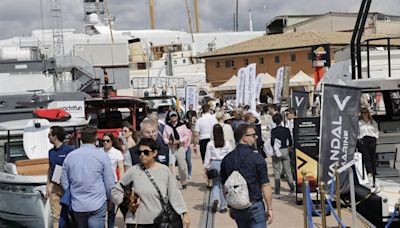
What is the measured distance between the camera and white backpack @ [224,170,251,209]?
6539mm

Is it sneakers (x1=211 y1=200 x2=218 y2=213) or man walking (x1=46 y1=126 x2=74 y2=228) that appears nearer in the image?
man walking (x1=46 y1=126 x2=74 y2=228)

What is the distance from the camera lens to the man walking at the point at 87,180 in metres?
6.98

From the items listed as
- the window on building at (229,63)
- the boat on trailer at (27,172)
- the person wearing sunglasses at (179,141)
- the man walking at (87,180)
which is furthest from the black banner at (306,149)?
the window on building at (229,63)

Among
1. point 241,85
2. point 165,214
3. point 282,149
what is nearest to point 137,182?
point 165,214

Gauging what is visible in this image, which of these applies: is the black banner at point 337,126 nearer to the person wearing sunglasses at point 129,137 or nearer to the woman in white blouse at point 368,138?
the woman in white blouse at point 368,138

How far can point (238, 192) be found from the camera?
21.5ft

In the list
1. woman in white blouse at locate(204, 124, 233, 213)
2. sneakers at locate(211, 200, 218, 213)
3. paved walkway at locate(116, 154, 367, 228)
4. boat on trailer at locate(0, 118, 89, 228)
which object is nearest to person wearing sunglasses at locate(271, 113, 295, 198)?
paved walkway at locate(116, 154, 367, 228)

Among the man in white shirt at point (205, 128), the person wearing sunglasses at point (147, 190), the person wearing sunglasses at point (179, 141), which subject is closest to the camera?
the person wearing sunglasses at point (147, 190)

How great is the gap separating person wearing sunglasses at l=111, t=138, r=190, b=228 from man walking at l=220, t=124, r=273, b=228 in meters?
0.84

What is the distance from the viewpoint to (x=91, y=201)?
705 cm

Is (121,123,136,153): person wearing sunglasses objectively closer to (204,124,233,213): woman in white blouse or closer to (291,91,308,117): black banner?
(204,124,233,213): woman in white blouse

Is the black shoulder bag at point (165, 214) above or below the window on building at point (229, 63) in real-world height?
Answer: below

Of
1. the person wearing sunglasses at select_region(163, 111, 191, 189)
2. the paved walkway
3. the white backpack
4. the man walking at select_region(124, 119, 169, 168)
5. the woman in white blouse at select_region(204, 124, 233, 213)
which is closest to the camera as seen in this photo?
the white backpack

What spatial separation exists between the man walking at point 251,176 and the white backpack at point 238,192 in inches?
1.8
